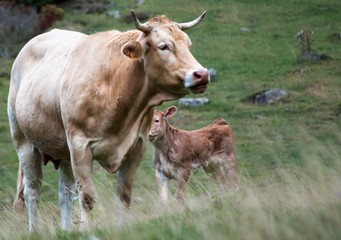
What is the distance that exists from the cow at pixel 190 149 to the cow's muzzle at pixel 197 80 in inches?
328

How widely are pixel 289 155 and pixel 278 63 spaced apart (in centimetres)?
1560

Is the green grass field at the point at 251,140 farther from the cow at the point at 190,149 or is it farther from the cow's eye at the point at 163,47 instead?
the cow's eye at the point at 163,47

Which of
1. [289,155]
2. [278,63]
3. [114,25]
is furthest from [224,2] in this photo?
[289,155]

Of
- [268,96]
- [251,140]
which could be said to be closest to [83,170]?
[251,140]

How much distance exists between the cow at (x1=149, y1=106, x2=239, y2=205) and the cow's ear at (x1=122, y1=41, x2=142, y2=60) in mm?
7928

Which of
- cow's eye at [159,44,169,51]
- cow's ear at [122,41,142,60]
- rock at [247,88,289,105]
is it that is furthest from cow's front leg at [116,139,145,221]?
rock at [247,88,289,105]

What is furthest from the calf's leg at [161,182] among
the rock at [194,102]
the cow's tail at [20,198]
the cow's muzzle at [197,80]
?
the rock at [194,102]

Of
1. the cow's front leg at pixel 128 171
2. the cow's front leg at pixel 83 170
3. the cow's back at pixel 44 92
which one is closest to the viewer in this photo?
the cow's front leg at pixel 83 170

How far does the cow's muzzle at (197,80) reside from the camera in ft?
29.8

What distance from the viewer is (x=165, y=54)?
377 inches

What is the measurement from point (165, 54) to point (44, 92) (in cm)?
183

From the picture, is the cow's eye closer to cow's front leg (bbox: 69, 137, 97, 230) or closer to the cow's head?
the cow's head

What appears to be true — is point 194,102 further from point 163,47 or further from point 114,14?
point 163,47

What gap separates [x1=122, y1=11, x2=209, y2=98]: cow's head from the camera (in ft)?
31.0
